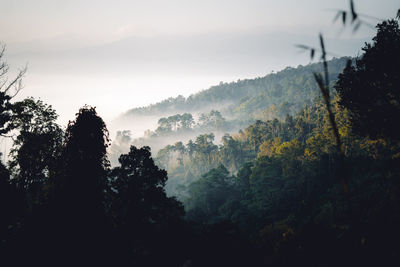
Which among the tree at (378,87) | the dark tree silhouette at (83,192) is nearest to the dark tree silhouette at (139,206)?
the dark tree silhouette at (83,192)

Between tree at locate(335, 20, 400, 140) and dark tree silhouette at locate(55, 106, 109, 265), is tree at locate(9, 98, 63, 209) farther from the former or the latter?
tree at locate(335, 20, 400, 140)

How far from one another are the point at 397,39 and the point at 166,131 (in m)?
174

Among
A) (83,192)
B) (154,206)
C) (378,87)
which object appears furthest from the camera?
(154,206)

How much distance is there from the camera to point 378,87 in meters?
18.3

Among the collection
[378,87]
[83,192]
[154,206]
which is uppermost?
[378,87]

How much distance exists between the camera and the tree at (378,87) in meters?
17.0

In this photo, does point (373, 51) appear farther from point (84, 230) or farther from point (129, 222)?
point (84, 230)

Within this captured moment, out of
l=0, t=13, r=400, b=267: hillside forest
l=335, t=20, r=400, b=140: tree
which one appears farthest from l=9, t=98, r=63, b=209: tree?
l=335, t=20, r=400, b=140: tree

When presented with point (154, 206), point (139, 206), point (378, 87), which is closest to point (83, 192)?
point (139, 206)

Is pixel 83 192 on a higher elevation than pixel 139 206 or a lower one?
higher

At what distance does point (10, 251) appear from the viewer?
12.6m

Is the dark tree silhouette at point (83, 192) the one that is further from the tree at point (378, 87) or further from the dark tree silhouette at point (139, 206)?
the tree at point (378, 87)

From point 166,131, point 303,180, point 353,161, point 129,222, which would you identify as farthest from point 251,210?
point 166,131

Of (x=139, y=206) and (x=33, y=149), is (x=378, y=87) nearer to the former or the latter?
(x=139, y=206)
